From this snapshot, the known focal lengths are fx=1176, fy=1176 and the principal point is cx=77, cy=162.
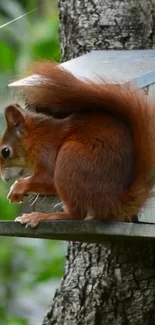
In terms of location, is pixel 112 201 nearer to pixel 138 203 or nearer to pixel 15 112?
pixel 138 203

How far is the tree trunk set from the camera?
4.25 m

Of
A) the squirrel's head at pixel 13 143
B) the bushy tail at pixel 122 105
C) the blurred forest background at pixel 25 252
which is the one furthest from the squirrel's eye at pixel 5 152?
the blurred forest background at pixel 25 252

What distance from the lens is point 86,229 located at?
11.6 ft

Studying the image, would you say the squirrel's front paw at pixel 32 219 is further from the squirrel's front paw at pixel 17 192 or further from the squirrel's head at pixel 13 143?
the squirrel's head at pixel 13 143

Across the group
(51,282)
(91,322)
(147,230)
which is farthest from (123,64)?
(51,282)

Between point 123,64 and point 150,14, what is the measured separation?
0.52 meters

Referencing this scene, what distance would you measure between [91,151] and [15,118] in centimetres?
30

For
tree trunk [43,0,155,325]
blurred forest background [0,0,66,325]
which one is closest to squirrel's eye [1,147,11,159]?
tree trunk [43,0,155,325]

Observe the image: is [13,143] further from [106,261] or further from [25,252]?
[25,252]

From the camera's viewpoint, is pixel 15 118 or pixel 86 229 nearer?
pixel 86 229

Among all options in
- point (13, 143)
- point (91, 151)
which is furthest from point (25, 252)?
point (91, 151)

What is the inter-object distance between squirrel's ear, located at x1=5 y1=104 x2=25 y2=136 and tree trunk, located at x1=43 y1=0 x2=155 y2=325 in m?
0.75

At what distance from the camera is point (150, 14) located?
14.4ft

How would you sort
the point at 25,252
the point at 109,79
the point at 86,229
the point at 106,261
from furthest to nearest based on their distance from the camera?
the point at 25,252 < the point at 106,261 < the point at 109,79 < the point at 86,229
